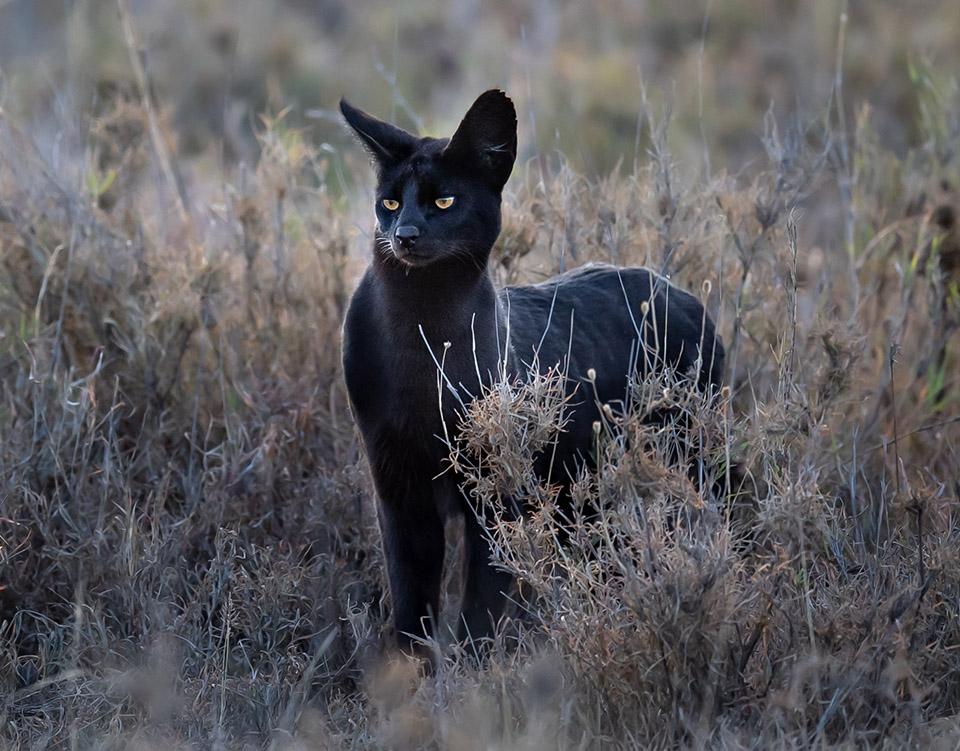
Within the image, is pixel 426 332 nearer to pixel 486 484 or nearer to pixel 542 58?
pixel 486 484

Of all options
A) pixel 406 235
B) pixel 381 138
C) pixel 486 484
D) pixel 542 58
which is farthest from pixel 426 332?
pixel 542 58

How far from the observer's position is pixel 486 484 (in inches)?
121

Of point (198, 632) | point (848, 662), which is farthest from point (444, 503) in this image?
point (848, 662)

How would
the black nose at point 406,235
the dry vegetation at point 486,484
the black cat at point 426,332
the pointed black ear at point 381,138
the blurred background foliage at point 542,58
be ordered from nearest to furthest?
the dry vegetation at point 486,484
the black nose at point 406,235
the black cat at point 426,332
the pointed black ear at point 381,138
the blurred background foliage at point 542,58

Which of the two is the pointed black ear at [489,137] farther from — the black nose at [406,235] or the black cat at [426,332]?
the black nose at [406,235]

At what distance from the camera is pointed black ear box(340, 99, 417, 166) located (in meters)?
3.73

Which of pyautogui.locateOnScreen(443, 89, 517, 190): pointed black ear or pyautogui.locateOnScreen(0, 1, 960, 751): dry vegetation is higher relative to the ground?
pyautogui.locateOnScreen(443, 89, 517, 190): pointed black ear

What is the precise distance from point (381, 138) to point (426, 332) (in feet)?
1.87

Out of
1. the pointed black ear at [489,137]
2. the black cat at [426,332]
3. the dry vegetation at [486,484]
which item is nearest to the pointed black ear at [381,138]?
the black cat at [426,332]

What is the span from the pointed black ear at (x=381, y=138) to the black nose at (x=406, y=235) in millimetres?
325

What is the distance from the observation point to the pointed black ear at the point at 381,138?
12.2 ft

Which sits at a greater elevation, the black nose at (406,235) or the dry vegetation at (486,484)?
the black nose at (406,235)

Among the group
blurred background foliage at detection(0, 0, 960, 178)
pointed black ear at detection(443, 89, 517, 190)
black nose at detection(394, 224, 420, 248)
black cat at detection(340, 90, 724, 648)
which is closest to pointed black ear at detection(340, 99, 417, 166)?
black cat at detection(340, 90, 724, 648)

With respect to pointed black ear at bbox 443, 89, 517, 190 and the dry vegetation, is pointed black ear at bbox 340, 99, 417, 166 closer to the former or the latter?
pointed black ear at bbox 443, 89, 517, 190
